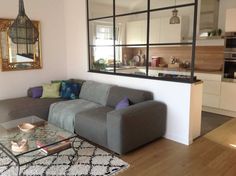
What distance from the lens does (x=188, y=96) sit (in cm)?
309

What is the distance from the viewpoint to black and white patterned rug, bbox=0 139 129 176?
2.45 metres

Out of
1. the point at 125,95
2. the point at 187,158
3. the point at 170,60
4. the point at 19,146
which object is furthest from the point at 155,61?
the point at 19,146

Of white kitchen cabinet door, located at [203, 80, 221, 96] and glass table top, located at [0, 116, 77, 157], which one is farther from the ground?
white kitchen cabinet door, located at [203, 80, 221, 96]

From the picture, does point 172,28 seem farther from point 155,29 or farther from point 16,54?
point 16,54

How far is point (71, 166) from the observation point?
2.58 meters

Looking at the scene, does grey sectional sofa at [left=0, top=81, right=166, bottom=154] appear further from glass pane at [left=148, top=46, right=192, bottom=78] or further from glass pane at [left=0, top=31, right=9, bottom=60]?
glass pane at [left=148, top=46, right=192, bottom=78]

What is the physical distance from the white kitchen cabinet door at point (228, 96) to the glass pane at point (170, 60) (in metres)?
0.85

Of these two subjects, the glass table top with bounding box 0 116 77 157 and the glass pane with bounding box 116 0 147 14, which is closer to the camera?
the glass table top with bounding box 0 116 77 157

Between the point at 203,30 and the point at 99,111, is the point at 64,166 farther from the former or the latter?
the point at 203,30

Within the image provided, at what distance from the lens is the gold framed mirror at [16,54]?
13.5ft

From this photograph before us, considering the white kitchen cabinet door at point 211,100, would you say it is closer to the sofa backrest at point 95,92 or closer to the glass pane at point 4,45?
the sofa backrest at point 95,92

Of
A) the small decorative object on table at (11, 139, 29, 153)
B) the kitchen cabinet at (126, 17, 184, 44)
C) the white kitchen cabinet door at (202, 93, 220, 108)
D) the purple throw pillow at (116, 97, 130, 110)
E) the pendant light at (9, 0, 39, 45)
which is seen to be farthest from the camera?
the kitchen cabinet at (126, 17, 184, 44)

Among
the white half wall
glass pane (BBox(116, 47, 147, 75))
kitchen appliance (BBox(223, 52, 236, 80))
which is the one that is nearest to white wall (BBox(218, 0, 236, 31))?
kitchen appliance (BBox(223, 52, 236, 80))

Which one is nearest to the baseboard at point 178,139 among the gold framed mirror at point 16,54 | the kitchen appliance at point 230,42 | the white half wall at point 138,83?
the white half wall at point 138,83
